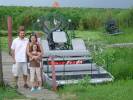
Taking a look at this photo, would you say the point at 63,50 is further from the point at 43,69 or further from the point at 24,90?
the point at 24,90

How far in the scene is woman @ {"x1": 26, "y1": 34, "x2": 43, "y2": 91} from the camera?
547 inches

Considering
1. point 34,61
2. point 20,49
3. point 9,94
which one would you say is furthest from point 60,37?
point 9,94

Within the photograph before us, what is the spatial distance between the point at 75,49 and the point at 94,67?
3.84ft

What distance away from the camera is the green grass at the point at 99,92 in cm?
1224

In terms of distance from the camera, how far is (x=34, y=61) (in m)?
13.9

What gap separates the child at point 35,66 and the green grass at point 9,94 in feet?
1.87

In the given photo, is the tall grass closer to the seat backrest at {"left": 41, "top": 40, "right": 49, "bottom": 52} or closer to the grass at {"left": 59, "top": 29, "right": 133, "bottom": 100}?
the grass at {"left": 59, "top": 29, "right": 133, "bottom": 100}

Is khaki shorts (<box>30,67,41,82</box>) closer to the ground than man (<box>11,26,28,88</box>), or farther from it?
closer to the ground

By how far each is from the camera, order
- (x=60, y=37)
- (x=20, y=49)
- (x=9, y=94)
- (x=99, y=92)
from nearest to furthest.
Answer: (x=99, y=92), (x=9, y=94), (x=20, y=49), (x=60, y=37)

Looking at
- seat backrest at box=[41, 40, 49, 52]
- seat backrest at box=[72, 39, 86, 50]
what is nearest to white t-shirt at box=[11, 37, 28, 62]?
seat backrest at box=[41, 40, 49, 52]

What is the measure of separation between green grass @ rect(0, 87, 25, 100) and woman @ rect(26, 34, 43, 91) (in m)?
0.58

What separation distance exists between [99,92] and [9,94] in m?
2.06

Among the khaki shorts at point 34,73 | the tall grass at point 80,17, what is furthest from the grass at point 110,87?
the tall grass at point 80,17

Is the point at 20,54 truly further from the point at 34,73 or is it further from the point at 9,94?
the point at 9,94
